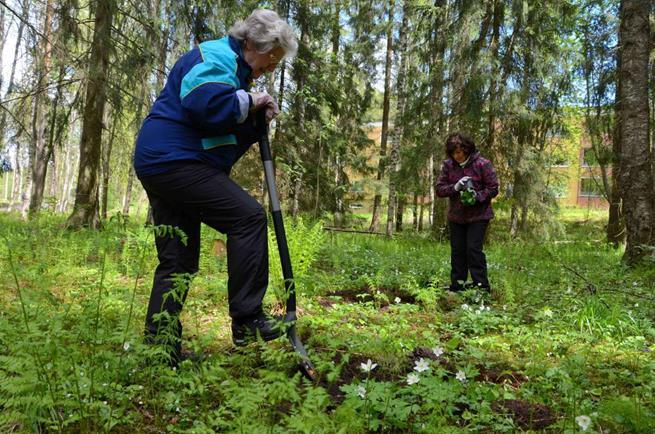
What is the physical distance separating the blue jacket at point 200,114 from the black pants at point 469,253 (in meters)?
3.08

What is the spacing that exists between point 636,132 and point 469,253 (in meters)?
3.64

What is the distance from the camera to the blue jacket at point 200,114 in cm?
232

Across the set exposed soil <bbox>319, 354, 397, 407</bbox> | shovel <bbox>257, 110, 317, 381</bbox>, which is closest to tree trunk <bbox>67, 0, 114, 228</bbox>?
shovel <bbox>257, 110, 317, 381</bbox>

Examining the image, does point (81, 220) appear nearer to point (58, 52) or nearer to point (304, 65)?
point (58, 52)

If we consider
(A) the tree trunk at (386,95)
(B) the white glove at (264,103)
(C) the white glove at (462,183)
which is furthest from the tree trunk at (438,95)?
(B) the white glove at (264,103)

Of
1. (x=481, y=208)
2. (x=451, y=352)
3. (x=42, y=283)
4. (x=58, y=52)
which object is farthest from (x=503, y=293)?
(x=58, y=52)

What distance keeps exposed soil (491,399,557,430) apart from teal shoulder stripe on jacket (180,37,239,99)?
207 centimetres

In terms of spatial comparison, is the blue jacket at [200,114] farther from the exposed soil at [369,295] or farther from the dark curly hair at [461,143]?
the dark curly hair at [461,143]

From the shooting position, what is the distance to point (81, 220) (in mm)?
7973

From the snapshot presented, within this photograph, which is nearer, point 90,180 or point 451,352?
point 451,352

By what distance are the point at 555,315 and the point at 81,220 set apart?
7.37 metres

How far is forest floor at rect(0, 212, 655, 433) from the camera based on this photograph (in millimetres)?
1792

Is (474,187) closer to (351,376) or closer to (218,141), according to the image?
(351,376)

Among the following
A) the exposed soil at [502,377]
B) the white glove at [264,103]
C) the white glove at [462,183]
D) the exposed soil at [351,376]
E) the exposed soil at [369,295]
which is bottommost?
the exposed soil at [369,295]
